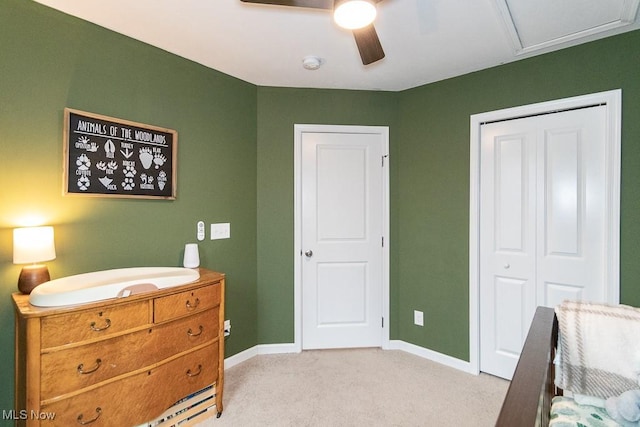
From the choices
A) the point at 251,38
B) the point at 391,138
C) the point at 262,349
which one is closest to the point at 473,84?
the point at 391,138

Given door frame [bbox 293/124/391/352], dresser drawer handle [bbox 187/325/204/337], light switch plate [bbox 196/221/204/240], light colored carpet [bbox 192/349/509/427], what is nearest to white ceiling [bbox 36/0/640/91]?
door frame [bbox 293/124/391/352]

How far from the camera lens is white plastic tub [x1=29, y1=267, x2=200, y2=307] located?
1400 millimetres

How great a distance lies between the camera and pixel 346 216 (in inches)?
117

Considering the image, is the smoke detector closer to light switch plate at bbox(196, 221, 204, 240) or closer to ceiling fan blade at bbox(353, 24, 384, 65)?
ceiling fan blade at bbox(353, 24, 384, 65)

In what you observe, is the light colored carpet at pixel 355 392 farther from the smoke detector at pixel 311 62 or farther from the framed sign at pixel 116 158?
the smoke detector at pixel 311 62

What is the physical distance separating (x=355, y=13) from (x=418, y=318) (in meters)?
2.52

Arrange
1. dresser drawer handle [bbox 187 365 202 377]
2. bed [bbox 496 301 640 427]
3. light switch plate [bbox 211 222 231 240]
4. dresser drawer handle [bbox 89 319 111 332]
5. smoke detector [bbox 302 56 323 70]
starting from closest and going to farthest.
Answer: bed [bbox 496 301 640 427]
dresser drawer handle [bbox 89 319 111 332]
dresser drawer handle [bbox 187 365 202 377]
smoke detector [bbox 302 56 323 70]
light switch plate [bbox 211 222 231 240]

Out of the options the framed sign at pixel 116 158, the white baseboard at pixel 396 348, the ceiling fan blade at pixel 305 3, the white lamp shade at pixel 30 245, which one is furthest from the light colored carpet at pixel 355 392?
the ceiling fan blade at pixel 305 3

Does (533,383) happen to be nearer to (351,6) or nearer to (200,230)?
(351,6)

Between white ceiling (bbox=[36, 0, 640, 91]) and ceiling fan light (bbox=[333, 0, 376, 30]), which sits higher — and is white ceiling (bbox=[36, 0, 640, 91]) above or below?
above

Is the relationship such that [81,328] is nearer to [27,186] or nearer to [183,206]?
[27,186]

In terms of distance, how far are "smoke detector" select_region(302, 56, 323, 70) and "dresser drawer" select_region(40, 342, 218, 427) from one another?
6.80 feet

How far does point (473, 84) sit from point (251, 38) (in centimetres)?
178

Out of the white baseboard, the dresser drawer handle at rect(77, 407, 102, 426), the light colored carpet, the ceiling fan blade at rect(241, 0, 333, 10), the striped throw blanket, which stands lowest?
the light colored carpet
